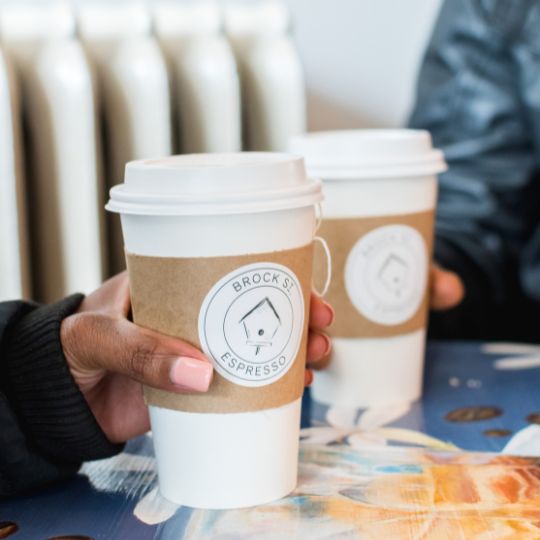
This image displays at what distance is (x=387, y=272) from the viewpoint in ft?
2.69

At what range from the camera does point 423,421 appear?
0.81 metres

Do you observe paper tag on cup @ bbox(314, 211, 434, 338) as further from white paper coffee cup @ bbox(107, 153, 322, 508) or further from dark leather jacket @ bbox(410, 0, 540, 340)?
dark leather jacket @ bbox(410, 0, 540, 340)

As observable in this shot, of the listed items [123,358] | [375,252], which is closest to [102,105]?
[375,252]

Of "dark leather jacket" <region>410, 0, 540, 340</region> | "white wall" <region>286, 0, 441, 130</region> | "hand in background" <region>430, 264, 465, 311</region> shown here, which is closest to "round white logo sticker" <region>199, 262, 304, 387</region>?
"hand in background" <region>430, 264, 465, 311</region>

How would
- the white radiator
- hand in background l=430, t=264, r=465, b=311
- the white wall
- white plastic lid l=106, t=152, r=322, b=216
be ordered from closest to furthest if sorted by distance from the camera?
white plastic lid l=106, t=152, r=322, b=216 → hand in background l=430, t=264, r=465, b=311 → the white radiator → the white wall

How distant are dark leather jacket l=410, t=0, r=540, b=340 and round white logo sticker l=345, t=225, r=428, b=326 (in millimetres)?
561

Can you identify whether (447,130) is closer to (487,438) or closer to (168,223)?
(487,438)

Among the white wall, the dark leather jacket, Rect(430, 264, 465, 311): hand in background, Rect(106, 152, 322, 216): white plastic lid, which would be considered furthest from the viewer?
the white wall

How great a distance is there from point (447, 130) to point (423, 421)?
727 mm

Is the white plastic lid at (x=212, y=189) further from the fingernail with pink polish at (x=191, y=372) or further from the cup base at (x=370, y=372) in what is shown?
the cup base at (x=370, y=372)

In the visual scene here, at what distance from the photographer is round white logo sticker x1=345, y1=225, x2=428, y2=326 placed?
812 millimetres

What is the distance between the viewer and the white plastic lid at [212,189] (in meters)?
0.56

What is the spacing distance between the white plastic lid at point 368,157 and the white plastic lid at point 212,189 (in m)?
0.21

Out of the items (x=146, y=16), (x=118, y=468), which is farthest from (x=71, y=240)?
(x=118, y=468)
